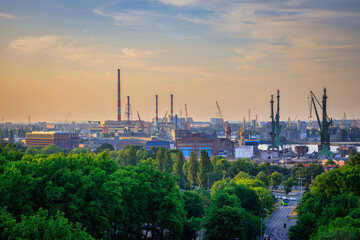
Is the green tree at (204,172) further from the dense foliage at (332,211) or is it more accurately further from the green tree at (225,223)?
the green tree at (225,223)

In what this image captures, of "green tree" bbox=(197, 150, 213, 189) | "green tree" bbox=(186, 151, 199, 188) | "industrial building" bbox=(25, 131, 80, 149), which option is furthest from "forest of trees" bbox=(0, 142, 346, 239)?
"industrial building" bbox=(25, 131, 80, 149)

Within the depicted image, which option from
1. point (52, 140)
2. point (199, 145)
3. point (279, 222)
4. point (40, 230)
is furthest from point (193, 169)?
point (52, 140)

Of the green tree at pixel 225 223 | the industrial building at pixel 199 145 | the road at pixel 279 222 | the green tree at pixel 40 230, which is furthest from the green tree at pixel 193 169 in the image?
the industrial building at pixel 199 145

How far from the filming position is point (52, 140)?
138 meters

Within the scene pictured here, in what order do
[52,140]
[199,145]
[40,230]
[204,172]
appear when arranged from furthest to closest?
1. [52,140]
2. [199,145]
3. [204,172]
4. [40,230]

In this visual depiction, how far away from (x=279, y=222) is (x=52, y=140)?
102m

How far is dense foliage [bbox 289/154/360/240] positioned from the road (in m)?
3.59

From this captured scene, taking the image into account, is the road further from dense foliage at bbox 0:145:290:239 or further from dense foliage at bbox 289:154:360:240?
dense foliage at bbox 0:145:290:239

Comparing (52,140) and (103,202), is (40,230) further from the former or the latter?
(52,140)

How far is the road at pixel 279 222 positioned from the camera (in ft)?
134

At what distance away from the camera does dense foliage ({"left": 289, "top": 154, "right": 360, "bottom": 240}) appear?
87.3ft

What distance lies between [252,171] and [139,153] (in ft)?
89.3

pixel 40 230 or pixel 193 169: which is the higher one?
pixel 40 230

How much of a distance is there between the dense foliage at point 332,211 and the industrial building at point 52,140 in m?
107
